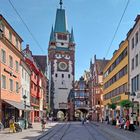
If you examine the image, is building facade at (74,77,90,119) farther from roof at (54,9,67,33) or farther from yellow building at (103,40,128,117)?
yellow building at (103,40,128,117)

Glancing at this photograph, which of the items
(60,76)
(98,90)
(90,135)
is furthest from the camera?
(60,76)

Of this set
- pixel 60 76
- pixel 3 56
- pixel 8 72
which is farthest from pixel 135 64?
pixel 60 76

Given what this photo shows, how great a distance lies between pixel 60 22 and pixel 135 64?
8687cm

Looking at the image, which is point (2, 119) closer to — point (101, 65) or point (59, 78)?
point (101, 65)

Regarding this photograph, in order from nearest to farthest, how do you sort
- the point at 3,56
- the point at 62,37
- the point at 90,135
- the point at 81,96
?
the point at 90,135 < the point at 3,56 < the point at 81,96 < the point at 62,37

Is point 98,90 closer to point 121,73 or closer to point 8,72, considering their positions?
point 121,73

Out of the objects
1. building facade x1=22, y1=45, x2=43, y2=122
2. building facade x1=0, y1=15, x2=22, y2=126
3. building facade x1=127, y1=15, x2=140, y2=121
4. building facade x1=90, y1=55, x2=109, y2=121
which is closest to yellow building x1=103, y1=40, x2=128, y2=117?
building facade x1=127, y1=15, x2=140, y2=121

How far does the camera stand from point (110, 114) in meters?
77.1

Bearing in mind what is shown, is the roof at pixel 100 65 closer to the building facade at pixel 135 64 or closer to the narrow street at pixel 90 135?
the building facade at pixel 135 64

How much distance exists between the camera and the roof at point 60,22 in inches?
5138

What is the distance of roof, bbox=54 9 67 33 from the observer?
130 m

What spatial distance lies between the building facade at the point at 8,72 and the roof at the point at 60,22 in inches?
3299

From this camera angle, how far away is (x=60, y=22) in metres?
131

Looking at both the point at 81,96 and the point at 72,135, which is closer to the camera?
the point at 72,135
